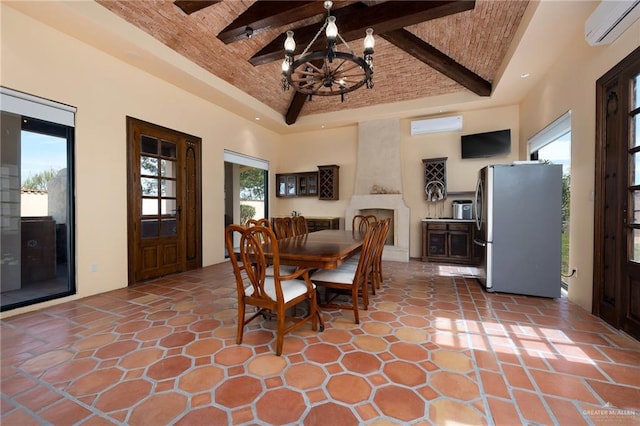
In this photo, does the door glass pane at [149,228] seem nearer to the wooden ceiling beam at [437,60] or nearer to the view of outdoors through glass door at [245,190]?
the view of outdoors through glass door at [245,190]

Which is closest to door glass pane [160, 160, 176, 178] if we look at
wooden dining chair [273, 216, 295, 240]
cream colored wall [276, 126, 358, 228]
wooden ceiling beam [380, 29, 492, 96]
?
wooden dining chair [273, 216, 295, 240]

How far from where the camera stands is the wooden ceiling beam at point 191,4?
3.20 meters

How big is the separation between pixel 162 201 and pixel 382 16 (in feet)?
13.7

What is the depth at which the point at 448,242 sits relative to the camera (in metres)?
5.19

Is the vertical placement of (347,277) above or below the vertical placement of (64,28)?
below

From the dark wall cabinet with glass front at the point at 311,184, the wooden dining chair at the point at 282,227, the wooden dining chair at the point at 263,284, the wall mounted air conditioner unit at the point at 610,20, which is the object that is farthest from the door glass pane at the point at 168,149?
the wall mounted air conditioner unit at the point at 610,20

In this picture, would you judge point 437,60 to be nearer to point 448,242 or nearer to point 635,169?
point 635,169

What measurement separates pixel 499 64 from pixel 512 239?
277cm

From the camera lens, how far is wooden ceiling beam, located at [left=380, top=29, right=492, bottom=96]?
Result: 4.18m

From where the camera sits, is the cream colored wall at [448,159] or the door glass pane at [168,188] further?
the cream colored wall at [448,159]

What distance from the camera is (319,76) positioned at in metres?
2.91

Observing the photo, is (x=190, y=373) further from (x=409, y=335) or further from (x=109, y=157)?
(x=109, y=157)

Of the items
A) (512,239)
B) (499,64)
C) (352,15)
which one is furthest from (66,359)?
(499,64)

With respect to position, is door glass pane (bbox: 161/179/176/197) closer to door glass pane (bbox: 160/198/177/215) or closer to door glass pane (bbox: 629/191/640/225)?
door glass pane (bbox: 160/198/177/215)
